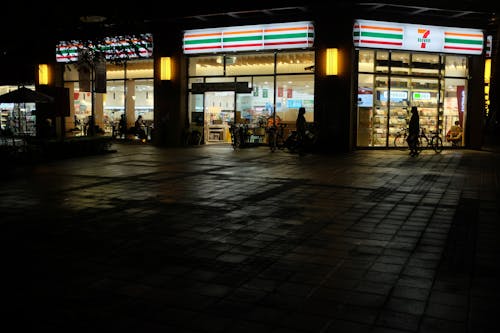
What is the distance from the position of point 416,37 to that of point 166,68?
10799mm

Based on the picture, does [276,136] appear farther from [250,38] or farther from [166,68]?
[166,68]

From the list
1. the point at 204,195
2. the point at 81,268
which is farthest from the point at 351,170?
the point at 81,268

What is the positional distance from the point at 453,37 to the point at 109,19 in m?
17.0

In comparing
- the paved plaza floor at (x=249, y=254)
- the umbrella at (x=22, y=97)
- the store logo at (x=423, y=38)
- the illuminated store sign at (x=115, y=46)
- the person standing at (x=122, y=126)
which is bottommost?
the paved plaza floor at (x=249, y=254)

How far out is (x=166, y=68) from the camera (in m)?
22.9

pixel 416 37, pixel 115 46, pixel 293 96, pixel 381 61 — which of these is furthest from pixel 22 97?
pixel 416 37

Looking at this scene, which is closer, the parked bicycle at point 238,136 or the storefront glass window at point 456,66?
the parked bicycle at point 238,136

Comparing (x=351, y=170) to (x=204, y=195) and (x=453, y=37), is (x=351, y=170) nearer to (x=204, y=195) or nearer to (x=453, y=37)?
(x=204, y=195)

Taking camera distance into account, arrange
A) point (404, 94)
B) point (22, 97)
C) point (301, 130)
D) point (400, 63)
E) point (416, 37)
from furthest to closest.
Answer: point (404, 94)
point (400, 63)
point (416, 37)
point (301, 130)
point (22, 97)

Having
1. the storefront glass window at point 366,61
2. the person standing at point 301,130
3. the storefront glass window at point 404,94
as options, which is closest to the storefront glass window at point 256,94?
the storefront glass window at point 366,61

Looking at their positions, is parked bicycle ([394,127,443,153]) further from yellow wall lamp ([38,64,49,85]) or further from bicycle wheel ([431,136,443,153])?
yellow wall lamp ([38,64,49,85])

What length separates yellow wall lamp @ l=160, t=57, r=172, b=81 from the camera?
2286cm

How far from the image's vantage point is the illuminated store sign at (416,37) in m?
19.6

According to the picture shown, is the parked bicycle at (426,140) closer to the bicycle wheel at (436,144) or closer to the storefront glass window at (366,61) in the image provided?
the bicycle wheel at (436,144)
